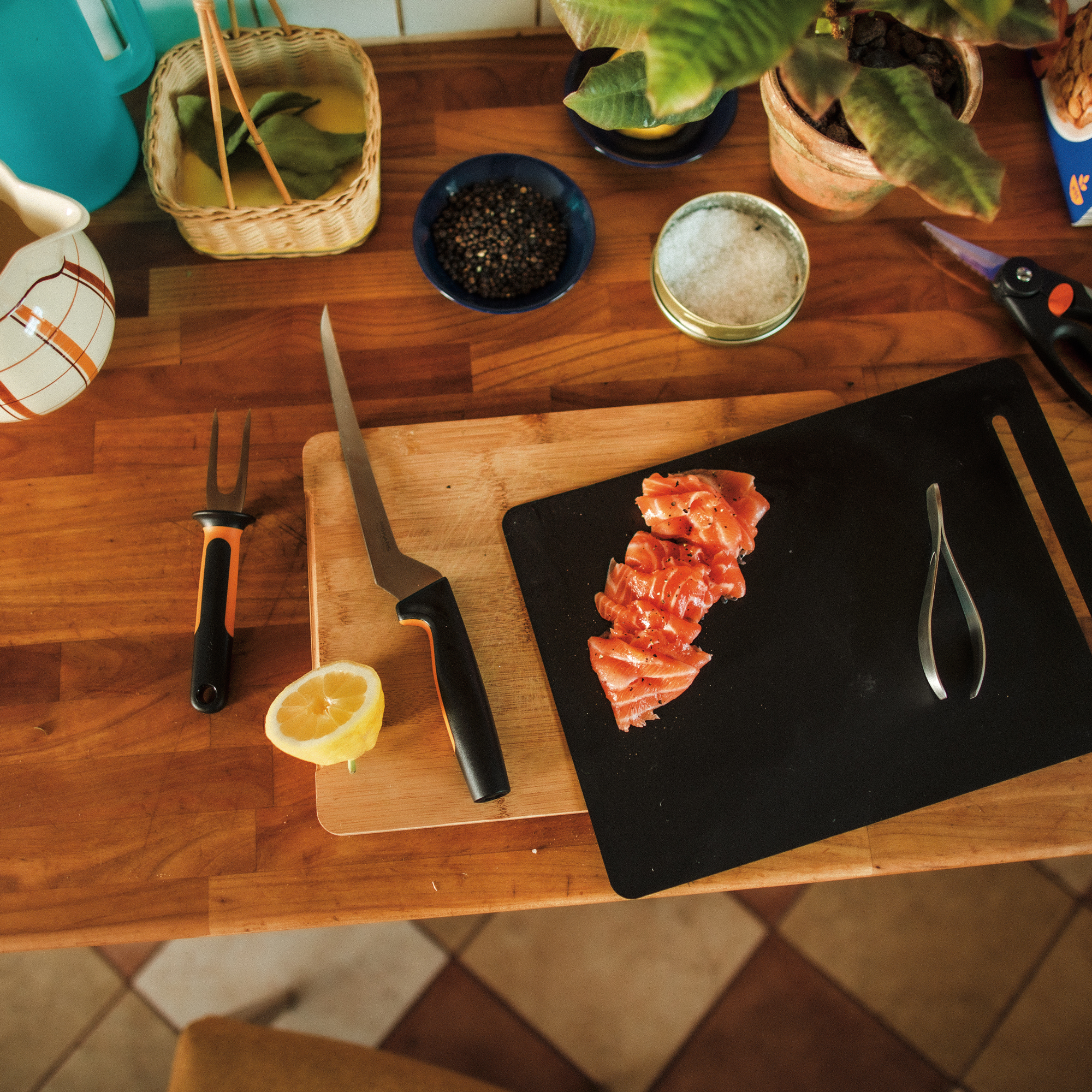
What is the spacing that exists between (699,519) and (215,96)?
32.9 inches

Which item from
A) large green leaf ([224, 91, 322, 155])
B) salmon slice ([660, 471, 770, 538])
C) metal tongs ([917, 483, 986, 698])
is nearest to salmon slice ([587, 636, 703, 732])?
salmon slice ([660, 471, 770, 538])

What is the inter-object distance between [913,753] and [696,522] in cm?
45

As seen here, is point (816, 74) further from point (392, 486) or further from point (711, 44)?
point (392, 486)

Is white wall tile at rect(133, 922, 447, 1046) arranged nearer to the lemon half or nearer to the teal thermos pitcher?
the lemon half

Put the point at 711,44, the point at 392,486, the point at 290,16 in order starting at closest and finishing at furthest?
1. the point at 711,44
2. the point at 392,486
3. the point at 290,16

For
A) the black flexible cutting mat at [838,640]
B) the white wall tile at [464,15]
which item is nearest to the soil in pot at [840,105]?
the black flexible cutting mat at [838,640]

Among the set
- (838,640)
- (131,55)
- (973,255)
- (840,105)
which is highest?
(131,55)

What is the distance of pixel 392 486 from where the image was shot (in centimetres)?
119

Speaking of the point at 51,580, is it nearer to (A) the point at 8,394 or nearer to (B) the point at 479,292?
(A) the point at 8,394

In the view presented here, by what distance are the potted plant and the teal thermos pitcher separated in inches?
25.8

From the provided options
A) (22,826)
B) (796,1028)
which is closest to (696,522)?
(22,826)

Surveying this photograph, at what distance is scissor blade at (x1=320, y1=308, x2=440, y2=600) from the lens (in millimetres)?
1113

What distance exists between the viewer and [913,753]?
3.72ft

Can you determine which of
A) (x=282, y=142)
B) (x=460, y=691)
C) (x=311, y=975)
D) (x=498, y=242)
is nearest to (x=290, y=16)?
(x=282, y=142)
